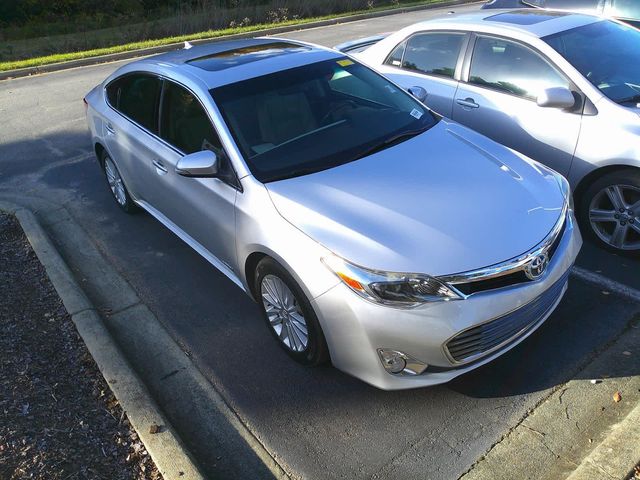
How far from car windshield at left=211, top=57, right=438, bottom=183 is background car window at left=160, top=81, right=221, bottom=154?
18 cm

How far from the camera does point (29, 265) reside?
4.94m

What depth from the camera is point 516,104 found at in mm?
4816

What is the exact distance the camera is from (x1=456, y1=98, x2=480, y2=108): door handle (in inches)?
201

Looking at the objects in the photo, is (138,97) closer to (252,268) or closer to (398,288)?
(252,268)

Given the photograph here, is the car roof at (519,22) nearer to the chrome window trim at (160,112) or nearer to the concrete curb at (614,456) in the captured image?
the chrome window trim at (160,112)

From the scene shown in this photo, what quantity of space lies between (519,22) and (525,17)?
24 centimetres

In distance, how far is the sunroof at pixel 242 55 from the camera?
429 centimetres

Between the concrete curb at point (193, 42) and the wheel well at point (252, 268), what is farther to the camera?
the concrete curb at point (193, 42)

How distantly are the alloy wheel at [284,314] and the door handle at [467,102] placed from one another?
2764 mm

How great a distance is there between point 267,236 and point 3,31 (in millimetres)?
21715

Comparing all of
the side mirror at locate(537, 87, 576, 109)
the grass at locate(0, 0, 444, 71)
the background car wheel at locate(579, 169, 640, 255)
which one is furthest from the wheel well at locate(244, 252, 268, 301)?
the grass at locate(0, 0, 444, 71)

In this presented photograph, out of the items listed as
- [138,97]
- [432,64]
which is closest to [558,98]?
[432,64]

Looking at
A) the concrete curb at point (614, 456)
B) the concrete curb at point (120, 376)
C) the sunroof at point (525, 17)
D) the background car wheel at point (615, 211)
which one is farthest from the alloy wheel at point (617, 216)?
the concrete curb at point (120, 376)

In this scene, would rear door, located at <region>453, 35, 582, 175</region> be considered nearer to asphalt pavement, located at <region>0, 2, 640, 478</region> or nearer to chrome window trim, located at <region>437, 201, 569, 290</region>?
asphalt pavement, located at <region>0, 2, 640, 478</region>
